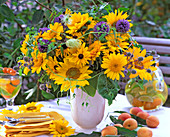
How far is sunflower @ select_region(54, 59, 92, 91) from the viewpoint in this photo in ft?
2.44

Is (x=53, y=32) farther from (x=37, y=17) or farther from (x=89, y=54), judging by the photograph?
(x=37, y=17)

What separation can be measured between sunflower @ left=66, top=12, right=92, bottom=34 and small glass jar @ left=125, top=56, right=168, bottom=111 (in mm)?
389

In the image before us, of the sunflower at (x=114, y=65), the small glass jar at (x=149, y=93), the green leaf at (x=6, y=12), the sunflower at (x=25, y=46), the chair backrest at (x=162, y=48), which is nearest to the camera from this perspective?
the sunflower at (x=114, y=65)

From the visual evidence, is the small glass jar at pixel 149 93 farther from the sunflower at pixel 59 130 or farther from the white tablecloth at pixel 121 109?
the sunflower at pixel 59 130

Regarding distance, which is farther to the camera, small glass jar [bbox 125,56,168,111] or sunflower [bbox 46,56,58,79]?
small glass jar [bbox 125,56,168,111]

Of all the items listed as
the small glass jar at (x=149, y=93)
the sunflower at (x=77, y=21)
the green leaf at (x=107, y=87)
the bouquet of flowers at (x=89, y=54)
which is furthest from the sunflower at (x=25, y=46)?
the small glass jar at (x=149, y=93)

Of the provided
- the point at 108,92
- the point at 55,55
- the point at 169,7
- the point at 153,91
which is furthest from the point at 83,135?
the point at 169,7

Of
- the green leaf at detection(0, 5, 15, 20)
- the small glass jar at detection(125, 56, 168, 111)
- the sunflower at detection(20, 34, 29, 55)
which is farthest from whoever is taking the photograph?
the green leaf at detection(0, 5, 15, 20)

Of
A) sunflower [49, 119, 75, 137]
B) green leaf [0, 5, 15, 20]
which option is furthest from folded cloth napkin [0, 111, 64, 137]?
green leaf [0, 5, 15, 20]

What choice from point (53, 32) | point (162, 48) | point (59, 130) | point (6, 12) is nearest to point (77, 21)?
point (53, 32)

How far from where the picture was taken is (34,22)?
1.47 meters

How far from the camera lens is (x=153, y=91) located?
1038 millimetres

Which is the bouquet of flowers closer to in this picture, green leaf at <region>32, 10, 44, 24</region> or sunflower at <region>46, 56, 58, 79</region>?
sunflower at <region>46, 56, 58, 79</region>

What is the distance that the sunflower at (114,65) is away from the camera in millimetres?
719
